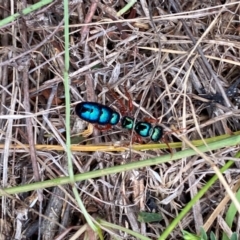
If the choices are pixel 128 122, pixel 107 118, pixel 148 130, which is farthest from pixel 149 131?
pixel 107 118

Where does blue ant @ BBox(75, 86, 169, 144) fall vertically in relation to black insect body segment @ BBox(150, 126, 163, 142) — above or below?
above

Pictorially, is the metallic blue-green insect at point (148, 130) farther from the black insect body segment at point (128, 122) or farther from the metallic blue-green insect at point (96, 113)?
the metallic blue-green insect at point (96, 113)

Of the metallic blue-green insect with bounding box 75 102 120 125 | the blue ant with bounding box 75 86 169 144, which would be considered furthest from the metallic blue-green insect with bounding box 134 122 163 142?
the metallic blue-green insect with bounding box 75 102 120 125

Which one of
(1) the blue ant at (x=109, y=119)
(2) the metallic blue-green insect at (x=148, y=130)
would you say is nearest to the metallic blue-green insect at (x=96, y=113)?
(1) the blue ant at (x=109, y=119)

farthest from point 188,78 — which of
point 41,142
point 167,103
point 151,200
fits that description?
point 41,142

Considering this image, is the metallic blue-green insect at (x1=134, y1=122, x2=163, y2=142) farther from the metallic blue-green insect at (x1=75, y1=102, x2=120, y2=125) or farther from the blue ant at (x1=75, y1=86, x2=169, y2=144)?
the metallic blue-green insect at (x1=75, y1=102, x2=120, y2=125)

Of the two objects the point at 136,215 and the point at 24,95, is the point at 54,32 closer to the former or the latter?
the point at 24,95

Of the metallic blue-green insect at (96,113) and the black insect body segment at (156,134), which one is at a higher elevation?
the metallic blue-green insect at (96,113)
